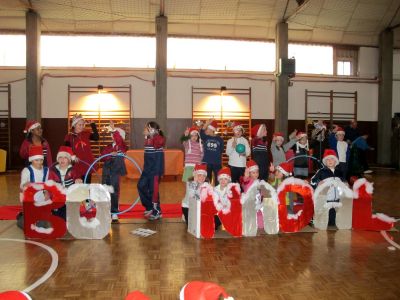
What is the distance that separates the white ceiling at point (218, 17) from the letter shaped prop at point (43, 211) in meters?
8.83

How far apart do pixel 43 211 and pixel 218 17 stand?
10100 mm

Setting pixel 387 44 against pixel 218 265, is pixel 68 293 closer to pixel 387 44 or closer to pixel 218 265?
pixel 218 265

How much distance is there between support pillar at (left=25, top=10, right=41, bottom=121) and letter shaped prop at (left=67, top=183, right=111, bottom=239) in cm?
857

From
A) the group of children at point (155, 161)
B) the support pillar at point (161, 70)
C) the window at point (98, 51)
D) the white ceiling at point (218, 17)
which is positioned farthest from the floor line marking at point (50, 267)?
Result: the window at point (98, 51)

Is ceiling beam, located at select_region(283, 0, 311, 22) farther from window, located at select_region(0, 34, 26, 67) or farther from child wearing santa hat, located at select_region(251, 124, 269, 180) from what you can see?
window, located at select_region(0, 34, 26, 67)

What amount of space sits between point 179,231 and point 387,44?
12.4 meters

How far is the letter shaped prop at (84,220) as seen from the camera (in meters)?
5.48

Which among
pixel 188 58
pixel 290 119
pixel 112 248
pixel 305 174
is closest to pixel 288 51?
pixel 290 119

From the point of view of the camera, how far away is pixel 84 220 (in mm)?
5594

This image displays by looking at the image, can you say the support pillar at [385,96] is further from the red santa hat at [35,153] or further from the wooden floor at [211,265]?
the red santa hat at [35,153]

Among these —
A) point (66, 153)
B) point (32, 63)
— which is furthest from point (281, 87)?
point (66, 153)

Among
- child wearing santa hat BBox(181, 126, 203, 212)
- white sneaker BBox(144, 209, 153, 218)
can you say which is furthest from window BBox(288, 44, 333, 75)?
white sneaker BBox(144, 209, 153, 218)

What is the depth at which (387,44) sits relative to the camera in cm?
1486

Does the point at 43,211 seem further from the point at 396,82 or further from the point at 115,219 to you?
the point at 396,82
